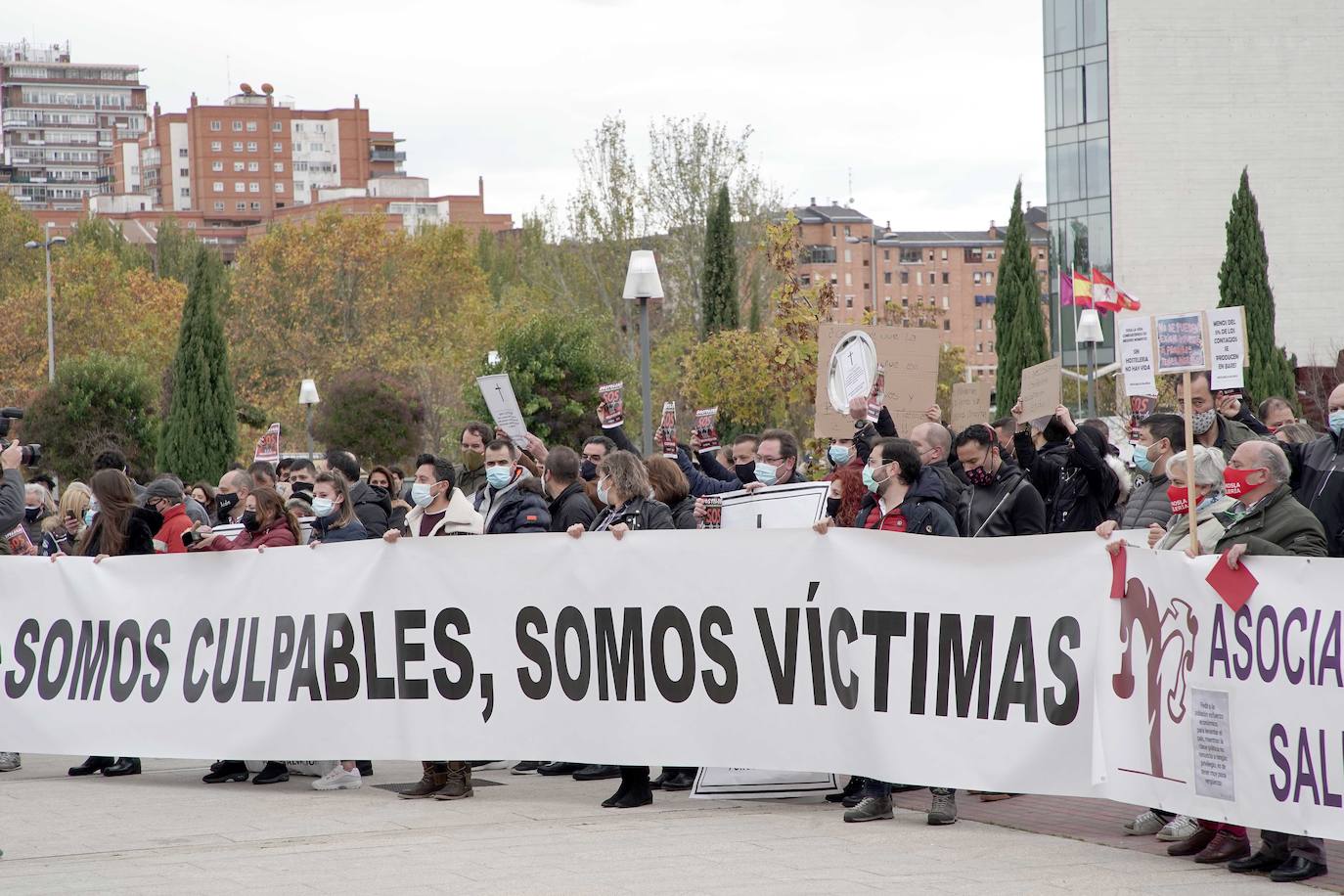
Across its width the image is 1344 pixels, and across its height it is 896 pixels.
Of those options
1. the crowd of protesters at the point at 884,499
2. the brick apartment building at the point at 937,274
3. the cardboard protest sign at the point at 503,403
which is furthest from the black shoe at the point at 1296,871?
the brick apartment building at the point at 937,274

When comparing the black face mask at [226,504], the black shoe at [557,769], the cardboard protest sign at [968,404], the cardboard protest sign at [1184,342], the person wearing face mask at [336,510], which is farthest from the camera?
the cardboard protest sign at [968,404]

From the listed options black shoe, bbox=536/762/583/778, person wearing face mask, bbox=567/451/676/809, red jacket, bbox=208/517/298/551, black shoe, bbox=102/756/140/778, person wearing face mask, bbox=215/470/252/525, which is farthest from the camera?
person wearing face mask, bbox=215/470/252/525

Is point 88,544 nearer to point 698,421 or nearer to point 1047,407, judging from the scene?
point 698,421

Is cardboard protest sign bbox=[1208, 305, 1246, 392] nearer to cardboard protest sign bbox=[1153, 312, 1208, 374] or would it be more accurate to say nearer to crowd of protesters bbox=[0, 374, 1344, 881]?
crowd of protesters bbox=[0, 374, 1344, 881]

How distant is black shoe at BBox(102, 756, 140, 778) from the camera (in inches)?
436

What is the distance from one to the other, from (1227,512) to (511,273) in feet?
326

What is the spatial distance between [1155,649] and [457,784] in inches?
160

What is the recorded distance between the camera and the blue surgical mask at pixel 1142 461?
29.0ft

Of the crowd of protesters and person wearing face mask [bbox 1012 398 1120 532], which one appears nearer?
the crowd of protesters

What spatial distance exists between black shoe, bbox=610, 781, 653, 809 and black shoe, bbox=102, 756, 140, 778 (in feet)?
12.7

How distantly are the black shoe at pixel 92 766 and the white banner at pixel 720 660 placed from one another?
58 cm

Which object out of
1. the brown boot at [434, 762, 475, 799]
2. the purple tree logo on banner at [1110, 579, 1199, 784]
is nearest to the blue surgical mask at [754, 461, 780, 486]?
the brown boot at [434, 762, 475, 799]

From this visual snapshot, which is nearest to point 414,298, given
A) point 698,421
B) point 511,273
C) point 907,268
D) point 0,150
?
point 511,273

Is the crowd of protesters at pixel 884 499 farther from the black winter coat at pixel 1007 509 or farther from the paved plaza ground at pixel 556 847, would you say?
the paved plaza ground at pixel 556 847
